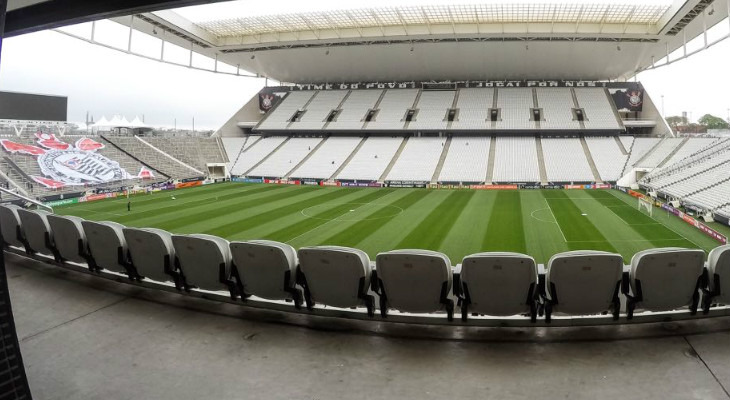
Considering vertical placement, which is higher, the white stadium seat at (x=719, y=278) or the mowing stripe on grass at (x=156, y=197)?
the white stadium seat at (x=719, y=278)

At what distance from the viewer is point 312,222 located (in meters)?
19.9

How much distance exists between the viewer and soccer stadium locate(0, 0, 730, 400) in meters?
2.92

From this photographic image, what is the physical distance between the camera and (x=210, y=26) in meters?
36.6

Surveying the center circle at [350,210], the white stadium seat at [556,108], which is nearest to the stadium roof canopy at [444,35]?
the white stadium seat at [556,108]

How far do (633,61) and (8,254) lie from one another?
169 ft

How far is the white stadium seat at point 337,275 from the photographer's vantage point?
348cm

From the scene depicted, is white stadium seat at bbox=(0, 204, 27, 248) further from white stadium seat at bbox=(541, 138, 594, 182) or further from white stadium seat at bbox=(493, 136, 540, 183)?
white stadium seat at bbox=(541, 138, 594, 182)

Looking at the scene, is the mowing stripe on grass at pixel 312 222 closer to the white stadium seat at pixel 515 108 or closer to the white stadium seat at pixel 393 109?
the white stadium seat at pixel 393 109

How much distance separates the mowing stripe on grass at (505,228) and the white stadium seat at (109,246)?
40.1 feet

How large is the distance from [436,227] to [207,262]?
1526 cm

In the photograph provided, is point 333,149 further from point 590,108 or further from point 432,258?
point 432,258

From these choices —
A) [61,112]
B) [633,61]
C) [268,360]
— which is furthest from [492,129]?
[268,360]

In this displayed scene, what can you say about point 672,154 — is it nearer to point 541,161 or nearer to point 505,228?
point 541,161

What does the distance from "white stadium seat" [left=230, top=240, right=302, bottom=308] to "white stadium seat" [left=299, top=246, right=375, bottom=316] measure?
0.46 feet
